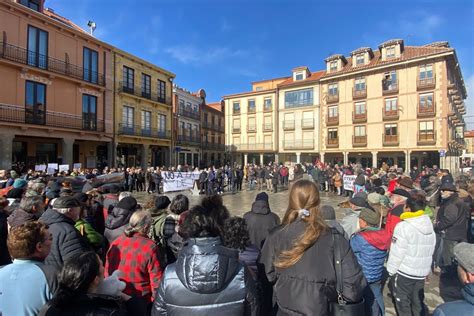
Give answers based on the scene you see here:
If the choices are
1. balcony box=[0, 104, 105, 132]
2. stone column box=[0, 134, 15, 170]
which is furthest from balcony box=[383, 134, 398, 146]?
stone column box=[0, 134, 15, 170]

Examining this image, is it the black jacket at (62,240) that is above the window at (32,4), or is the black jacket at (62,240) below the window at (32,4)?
below

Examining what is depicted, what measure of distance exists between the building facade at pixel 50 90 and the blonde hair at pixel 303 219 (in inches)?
788

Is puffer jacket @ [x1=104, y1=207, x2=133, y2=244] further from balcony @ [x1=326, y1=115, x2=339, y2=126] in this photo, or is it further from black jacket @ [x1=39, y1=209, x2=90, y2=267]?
balcony @ [x1=326, y1=115, x2=339, y2=126]

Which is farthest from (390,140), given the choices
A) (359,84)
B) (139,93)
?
(139,93)

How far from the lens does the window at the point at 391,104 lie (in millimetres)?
32125

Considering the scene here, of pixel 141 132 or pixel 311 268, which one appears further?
pixel 141 132

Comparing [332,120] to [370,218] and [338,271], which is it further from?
[338,271]

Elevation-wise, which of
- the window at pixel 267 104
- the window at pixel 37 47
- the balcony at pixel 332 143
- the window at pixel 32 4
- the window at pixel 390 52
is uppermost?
the window at pixel 390 52

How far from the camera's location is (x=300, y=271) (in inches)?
78.4

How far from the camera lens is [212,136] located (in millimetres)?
45688

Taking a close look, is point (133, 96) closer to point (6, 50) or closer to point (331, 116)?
point (6, 50)

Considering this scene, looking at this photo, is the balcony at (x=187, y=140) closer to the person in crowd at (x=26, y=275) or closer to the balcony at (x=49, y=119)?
the balcony at (x=49, y=119)

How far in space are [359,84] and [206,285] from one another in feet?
122

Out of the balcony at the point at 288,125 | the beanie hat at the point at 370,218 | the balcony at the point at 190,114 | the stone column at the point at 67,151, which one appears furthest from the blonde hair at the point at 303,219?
the balcony at the point at 288,125
